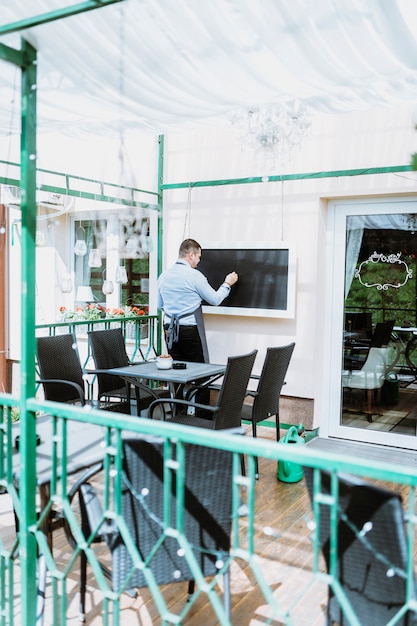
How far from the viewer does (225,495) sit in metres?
2.07

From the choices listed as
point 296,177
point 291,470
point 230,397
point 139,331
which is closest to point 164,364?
point 230,397

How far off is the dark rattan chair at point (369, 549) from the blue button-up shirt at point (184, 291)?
3.58 m

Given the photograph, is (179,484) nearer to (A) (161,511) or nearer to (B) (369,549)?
(A) (161,511)

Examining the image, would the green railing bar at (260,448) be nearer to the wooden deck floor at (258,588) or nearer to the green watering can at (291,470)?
the wooden deck floor at (258,588)

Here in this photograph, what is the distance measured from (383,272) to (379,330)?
1.69 ft

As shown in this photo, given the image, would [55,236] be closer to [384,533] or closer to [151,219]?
[151,219]

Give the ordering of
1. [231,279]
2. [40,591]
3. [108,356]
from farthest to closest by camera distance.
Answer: [231,279], [108,356], [40,591]

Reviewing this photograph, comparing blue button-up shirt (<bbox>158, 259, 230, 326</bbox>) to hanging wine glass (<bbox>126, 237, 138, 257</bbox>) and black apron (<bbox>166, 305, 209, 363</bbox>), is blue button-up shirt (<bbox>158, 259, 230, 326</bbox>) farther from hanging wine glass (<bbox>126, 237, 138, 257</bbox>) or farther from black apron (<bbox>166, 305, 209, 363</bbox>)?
hanging wine glass (<bbox>126, 237, 138, 257</bbox>)

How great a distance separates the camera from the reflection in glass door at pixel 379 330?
5.08m

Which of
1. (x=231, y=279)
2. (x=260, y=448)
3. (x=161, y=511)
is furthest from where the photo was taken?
(x=231, y=279)

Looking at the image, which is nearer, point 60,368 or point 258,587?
point 258,587

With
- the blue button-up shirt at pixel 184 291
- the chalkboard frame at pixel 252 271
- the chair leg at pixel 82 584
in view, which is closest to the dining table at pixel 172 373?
the blue button-up shirt at pixel 184 291

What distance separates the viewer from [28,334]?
6.47 feet

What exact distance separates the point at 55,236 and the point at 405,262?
430 centimetres
